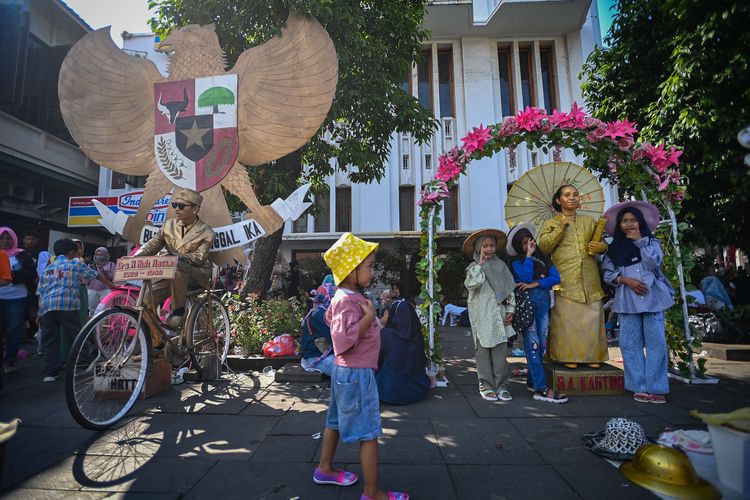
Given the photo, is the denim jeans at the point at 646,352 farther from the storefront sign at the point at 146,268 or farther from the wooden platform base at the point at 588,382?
the storefront sign at the point at 146,268

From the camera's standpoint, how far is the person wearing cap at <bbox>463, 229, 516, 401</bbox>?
4.02 m

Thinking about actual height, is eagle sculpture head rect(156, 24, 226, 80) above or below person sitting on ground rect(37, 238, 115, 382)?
above

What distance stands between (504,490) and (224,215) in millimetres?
4138

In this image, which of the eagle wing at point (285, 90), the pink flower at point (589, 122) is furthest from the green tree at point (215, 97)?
the pink flower at point (589, 122)

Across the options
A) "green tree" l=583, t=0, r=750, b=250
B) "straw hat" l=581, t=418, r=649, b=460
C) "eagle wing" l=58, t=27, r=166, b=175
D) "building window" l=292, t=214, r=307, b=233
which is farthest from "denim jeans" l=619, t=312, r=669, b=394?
"building window" l=292, t=214, r=307, b=233

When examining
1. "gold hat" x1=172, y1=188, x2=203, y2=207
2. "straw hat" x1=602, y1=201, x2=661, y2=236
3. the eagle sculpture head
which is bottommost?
"straw hat" x1=602, y1=201, x2=661, y2=236

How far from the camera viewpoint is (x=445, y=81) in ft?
52.6

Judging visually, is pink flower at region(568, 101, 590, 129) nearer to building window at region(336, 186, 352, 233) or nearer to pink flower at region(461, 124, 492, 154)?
pink flower at region(461, 124, 492, 154)

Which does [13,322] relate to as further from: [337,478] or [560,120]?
[560,120]

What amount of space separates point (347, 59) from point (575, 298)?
4.97m

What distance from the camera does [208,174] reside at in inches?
193

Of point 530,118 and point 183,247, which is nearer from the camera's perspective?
point 183,247

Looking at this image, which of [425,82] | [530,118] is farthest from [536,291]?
[425,82]

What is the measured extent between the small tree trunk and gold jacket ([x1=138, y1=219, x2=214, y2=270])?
9.84 ft
